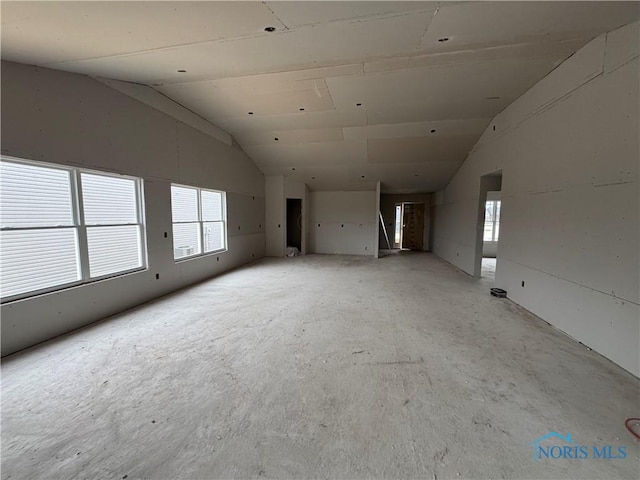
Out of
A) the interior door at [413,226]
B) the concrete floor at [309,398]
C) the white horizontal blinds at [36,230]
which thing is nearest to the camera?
the concrete floor at [309,398]

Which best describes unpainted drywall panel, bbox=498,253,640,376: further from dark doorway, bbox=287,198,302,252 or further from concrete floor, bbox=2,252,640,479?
dark doorway, bbox=287,198,302,252

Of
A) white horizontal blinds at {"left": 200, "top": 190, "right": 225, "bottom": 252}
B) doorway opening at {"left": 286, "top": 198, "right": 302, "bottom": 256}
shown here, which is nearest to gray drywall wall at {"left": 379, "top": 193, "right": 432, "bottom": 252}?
doorway opening at {"left": 286, "top": 198, "right": 302, "bottom": 256}

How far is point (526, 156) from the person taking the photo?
3967 millimetres

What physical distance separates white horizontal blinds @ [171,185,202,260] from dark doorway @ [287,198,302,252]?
4852 mm

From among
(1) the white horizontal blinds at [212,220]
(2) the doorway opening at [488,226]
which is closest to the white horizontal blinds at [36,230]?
(1) the white horizontal blinds at [212,220]

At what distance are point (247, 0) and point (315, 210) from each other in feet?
24.9

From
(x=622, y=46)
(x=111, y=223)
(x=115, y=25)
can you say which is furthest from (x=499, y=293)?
(x=111, y=223)

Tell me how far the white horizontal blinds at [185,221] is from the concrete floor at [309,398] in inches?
63.2

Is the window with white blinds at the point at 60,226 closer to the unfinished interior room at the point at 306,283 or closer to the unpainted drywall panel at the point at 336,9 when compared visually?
the unfinished interior room at the point at 306,283

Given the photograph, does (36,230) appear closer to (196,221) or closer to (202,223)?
(196,221)

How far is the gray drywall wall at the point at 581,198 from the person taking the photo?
2.40 m

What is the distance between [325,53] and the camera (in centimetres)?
292

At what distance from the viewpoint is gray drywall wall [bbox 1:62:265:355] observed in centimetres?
259

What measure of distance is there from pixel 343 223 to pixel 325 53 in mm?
6724
